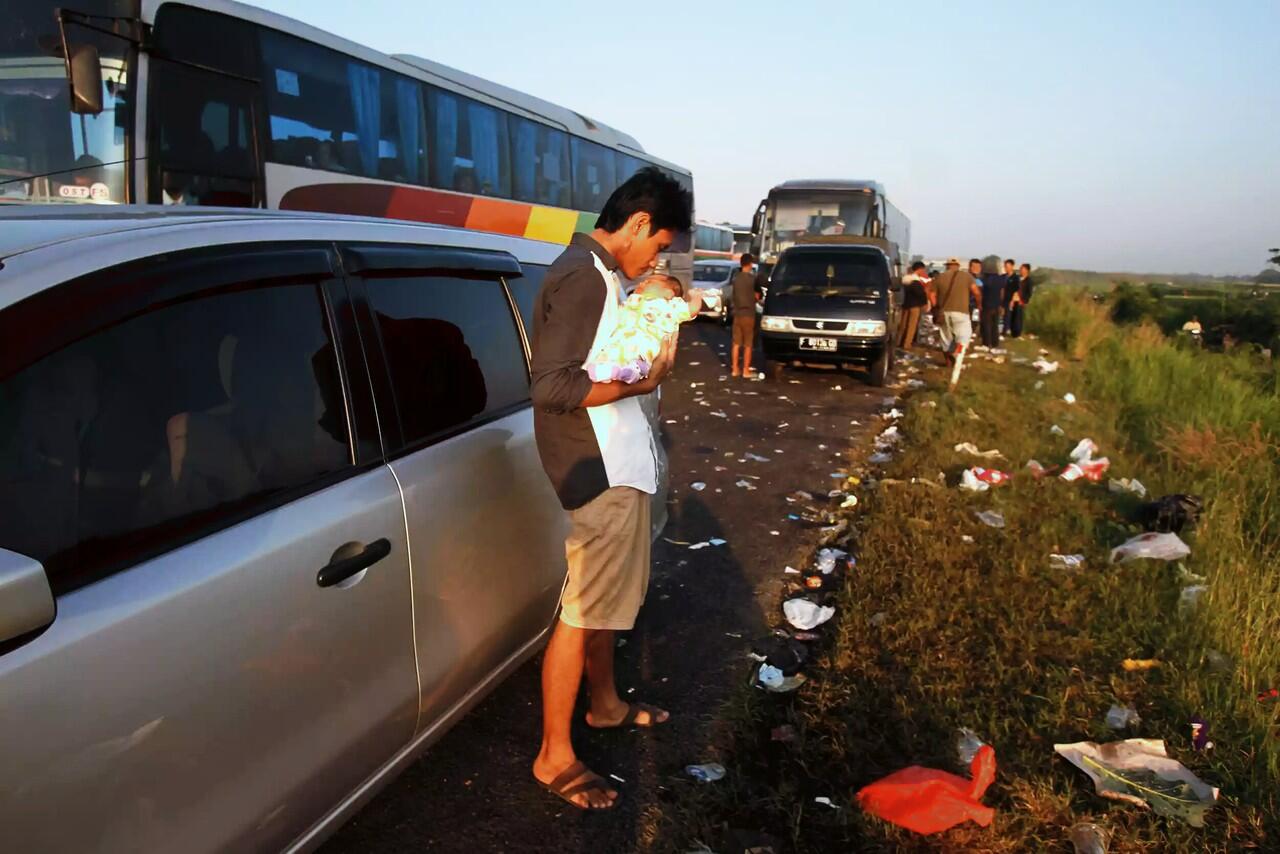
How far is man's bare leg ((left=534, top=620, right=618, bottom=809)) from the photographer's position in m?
2.73

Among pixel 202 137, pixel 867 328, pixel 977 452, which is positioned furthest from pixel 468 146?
pixel 977 452

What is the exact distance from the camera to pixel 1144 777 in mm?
2891

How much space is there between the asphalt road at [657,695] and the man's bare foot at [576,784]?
49 millimetres

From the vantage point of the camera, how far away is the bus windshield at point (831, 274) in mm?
12248

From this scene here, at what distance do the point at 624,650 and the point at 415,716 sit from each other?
1.67 meters

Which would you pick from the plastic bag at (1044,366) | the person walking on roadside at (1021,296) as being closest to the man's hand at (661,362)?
the plastic bag at (1044,366)

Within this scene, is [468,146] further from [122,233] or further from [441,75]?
[122,233]

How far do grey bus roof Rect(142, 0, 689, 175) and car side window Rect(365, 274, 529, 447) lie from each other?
579 centimetres

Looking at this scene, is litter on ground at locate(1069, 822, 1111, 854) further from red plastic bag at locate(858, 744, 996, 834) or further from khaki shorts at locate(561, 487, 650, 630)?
khaki shorts at locate(561, 487, 650, 630)

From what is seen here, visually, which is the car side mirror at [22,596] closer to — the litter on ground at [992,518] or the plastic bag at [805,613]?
the plastic bag at [805,613]

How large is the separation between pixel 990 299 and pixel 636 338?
15.9m

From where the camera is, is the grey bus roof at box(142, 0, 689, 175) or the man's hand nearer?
the man's hand

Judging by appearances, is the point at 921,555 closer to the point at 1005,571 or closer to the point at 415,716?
the point at 1005,571

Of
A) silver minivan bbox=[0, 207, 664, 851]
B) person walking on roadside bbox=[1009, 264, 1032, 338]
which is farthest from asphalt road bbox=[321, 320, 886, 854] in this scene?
person walking on roadside bbox=[1009, 264, 1032, 338]
